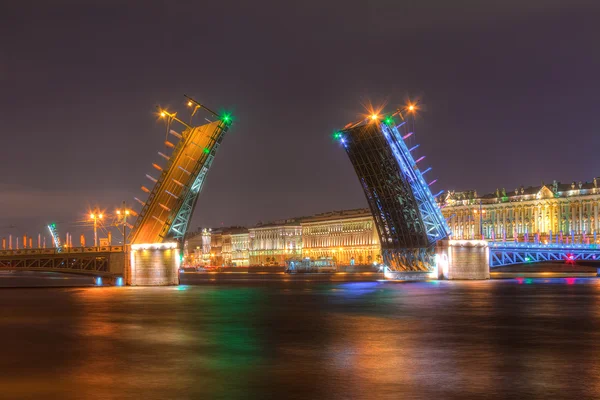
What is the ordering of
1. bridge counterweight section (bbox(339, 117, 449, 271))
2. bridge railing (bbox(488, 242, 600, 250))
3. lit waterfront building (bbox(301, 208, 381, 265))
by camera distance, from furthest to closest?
lit waterfront building (bbox(301, 208, 381, 265))
bridge railing (bbox(488, 242, 600, 250))
bridge counterweight section (bbox(339, 117, 449, 271))

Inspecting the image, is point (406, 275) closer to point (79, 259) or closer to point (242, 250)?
point (79, 259)


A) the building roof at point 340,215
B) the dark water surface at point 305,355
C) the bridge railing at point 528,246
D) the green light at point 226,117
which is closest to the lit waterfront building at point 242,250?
the building roof at point 340,215

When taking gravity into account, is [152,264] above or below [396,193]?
below

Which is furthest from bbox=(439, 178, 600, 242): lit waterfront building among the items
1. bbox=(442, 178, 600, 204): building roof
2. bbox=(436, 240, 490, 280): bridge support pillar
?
bbox=(436, 240, 490, 280): bridge support pillar

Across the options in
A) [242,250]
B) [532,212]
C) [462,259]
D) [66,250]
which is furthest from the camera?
[242,250]

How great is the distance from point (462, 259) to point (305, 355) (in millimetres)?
50762

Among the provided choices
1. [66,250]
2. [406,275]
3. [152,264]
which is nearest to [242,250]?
[406,275]

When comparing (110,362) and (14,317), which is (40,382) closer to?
(110,362)

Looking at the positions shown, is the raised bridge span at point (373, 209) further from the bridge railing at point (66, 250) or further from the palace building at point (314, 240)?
the palace building at point (314, 240)

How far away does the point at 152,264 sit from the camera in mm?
56875

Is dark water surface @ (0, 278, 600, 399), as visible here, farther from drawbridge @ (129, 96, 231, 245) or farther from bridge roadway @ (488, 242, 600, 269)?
bridge roadway @ (488, 242, 600, 269)

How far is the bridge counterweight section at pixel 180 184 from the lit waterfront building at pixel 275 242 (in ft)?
396

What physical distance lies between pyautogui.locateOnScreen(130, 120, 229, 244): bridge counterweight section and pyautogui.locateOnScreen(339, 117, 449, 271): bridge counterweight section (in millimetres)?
8742

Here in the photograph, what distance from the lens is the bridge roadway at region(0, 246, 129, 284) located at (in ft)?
192
